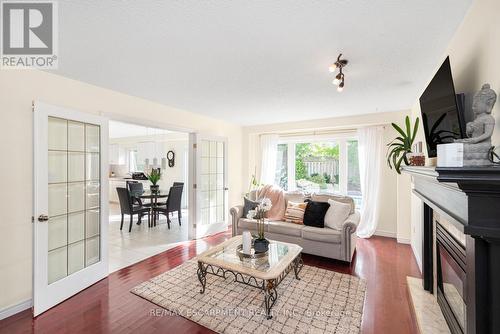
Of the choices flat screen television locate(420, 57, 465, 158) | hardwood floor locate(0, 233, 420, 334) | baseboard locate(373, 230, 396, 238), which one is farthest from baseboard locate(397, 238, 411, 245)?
flat screen television locate(420, 57, 465, 158)

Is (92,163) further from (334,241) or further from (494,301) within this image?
(494,301)

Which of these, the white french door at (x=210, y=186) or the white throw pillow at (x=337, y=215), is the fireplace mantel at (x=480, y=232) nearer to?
the white throw pillow at (x=337, y=215)

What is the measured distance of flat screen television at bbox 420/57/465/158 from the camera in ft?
4.34

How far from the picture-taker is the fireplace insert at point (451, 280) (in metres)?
1.49

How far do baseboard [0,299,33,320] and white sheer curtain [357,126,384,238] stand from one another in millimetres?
4983

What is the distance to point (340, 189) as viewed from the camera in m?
4.96

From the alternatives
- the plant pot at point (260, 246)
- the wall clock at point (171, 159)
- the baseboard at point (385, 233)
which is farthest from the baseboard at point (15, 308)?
the wall clock at point (171, 159)

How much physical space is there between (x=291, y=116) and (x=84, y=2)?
3.75 meters

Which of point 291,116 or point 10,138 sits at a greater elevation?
point 291,116

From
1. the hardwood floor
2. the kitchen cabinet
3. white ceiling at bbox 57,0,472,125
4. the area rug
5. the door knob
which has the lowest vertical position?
the hardwood floor

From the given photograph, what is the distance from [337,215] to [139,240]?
360cm

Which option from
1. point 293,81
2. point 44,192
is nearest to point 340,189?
point 293,81

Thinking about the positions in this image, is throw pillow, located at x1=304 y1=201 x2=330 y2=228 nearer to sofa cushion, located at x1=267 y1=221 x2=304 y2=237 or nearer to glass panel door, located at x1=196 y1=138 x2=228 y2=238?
sofa cushion, located at x1=267 y1=221 x2=304 y2=237

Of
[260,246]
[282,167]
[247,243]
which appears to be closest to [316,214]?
[260,246]
